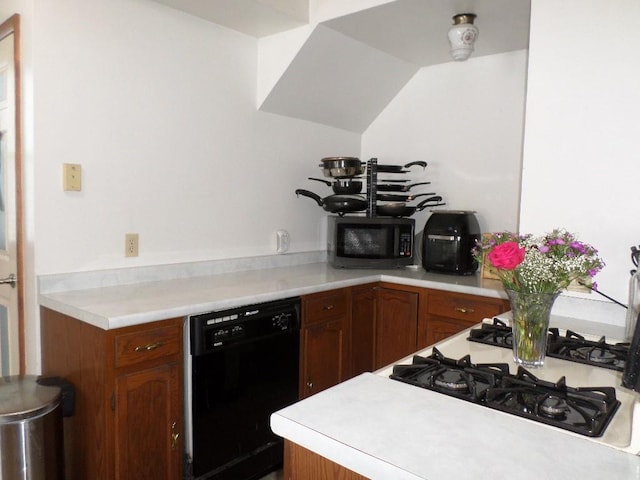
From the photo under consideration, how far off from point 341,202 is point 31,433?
1.82 m

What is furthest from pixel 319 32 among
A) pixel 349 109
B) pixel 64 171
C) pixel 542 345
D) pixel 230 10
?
pixel 542 345

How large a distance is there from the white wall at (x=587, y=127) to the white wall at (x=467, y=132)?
0.97 m

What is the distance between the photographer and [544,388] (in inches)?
38.7

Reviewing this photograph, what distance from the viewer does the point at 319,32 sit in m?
2.40

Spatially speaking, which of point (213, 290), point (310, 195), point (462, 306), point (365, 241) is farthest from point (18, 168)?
point (462, 306)

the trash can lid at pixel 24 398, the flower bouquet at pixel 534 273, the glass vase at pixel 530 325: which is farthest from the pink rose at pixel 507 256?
the trash can lid at pixel 24 398

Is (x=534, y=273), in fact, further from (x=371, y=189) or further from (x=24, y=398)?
(x=371, y=189)

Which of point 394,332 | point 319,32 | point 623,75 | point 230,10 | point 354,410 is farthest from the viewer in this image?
point 394,332

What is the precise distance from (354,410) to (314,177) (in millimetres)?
Answer: 2259

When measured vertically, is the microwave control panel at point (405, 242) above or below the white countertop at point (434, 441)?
above

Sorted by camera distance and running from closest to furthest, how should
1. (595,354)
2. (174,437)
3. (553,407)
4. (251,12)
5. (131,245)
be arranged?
(553,407) < (595,354) < (174,437) < (131,245) < (251,12)

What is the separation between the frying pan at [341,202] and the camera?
275cm

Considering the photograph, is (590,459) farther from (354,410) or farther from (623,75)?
(623,75)

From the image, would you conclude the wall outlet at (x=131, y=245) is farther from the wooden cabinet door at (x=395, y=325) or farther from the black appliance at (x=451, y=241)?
the black appliance at (x=451, y=241)
